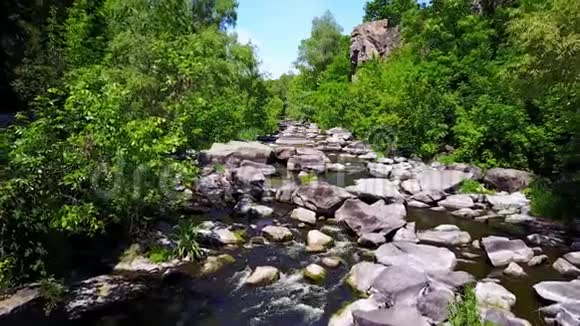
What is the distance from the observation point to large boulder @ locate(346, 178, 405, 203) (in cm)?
1791

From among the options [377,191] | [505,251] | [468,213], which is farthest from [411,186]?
[505,251]

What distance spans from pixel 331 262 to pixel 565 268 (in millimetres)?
6753

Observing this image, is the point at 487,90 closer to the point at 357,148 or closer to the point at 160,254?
the point at 357,148

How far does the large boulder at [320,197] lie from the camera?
16.6 meters

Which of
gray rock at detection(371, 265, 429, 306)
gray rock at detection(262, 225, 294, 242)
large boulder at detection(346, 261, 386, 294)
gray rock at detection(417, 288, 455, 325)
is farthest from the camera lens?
gray rock at detection(262, 225, 294, 242)

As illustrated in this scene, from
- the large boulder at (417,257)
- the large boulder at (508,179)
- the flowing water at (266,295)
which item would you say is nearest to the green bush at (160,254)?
the flowing water at (266,295)

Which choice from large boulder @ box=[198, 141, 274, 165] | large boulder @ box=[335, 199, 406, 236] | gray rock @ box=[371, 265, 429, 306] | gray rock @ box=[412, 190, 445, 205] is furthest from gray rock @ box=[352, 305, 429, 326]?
large boulder @ box=[198, 141, 274, 165]

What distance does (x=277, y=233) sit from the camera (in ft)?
46.6

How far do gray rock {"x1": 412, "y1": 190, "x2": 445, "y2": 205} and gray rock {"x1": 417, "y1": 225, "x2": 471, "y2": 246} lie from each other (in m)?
4.30

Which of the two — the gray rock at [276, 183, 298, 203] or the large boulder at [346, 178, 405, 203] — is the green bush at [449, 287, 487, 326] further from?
the gray rock at [276, 183, 298, 203]

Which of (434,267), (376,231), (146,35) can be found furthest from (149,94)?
(434,267)

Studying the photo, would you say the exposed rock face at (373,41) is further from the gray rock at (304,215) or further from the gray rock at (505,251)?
the gray rock at (505,251)

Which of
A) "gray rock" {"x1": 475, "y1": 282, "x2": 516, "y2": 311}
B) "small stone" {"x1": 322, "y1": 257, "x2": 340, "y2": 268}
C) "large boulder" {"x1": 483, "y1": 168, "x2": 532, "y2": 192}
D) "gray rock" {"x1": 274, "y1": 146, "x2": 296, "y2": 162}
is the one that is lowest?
"small stone" {"x1": 322, "y1": 257, "x2": 340, "y2": 268}

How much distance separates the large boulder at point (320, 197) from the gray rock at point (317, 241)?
106 inches
